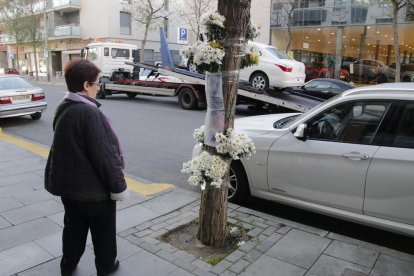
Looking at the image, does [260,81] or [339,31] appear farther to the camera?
[339,31]

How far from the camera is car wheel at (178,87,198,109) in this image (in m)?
14.0

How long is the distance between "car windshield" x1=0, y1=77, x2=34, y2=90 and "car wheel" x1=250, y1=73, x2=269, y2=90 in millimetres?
6817

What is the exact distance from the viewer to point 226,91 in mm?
3402

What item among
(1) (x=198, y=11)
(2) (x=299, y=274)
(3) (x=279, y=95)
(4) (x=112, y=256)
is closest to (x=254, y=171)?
(2) (x=299, y=274)

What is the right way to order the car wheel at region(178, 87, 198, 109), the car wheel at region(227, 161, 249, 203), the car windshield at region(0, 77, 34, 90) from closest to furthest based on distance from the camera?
A: the car wheel at region(227, 161, 249, 203) < the car windshield at region(0, 77, 34, 90) < the car wheel at region(178, 87, 198, 109)

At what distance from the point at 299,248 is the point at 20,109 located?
9322 mm

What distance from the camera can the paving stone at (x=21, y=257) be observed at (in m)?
3.26

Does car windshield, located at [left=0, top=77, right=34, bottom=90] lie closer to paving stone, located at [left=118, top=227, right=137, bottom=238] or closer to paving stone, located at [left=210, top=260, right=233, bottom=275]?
paving stone, located at [left=118, top=227, right=137, bottom=238]

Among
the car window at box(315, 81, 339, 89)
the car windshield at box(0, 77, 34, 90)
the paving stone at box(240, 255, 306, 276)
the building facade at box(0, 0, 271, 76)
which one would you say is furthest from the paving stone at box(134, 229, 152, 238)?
the building facade at box(0, 0, 271, 76)

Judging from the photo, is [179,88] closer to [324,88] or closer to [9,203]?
[324,88]

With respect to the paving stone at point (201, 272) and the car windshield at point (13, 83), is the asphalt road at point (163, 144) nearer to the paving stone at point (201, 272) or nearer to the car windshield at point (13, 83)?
the car windshield at point (13, 83)

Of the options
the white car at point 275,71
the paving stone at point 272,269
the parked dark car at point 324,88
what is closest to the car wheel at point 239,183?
the paving stone at point 272,269

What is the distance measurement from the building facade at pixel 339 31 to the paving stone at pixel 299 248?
2009 cm

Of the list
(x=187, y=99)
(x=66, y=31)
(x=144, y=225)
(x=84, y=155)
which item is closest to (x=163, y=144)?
(x=144, y=225)
